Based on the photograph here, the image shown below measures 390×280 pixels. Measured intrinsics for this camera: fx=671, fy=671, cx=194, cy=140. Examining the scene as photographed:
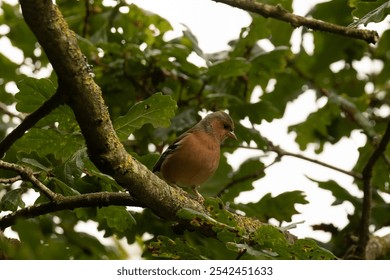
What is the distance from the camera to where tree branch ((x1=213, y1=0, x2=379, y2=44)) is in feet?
14.0

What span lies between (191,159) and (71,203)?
6.51ft

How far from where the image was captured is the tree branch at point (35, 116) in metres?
2.83

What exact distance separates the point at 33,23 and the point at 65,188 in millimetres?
1335

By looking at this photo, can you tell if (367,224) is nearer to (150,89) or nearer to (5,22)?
(150,89)

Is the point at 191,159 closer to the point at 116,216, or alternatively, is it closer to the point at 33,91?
the point at 116,216

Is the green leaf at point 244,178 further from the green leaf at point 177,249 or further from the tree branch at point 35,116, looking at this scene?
the tree branch at point 35,116

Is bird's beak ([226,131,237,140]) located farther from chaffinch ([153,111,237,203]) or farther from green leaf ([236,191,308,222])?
green leaf ([236,191,308,222])

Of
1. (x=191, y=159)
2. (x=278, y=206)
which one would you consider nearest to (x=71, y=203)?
(x=191, y=159)

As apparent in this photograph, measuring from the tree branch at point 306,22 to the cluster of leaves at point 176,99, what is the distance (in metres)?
0.95

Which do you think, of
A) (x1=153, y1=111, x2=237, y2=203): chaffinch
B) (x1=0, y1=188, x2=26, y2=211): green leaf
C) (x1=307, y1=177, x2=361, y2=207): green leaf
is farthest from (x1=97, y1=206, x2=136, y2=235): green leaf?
(x1=307, y1=177, x2=361, y2=207): green leaf

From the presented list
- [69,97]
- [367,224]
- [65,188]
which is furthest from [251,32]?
[69,97]

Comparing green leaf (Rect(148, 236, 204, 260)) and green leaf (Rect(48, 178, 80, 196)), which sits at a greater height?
green leaf (Rect(48, 178, 80, 196))

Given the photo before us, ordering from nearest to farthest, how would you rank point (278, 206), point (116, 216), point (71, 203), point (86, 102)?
point (86, 102), point (71, 203), point (116, 216), point (278, 206)

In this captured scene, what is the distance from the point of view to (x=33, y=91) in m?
3.75
